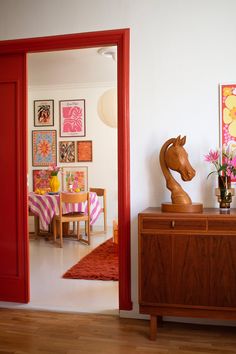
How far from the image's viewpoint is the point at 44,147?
7395 mm

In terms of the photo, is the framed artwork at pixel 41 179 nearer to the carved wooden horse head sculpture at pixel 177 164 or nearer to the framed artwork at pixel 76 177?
the framed artwork at pixel 76 177

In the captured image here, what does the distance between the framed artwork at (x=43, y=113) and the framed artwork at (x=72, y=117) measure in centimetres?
21

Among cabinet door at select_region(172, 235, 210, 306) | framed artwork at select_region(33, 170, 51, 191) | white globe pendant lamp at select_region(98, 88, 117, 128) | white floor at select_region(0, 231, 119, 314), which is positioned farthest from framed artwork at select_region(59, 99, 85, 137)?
cabinet door at select_region(172, 235, 210, 306)

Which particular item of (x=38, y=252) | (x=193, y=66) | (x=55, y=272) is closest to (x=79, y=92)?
(x=38, y=252)

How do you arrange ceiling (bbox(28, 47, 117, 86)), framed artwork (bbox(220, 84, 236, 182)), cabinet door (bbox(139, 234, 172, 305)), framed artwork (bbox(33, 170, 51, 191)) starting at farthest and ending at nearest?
1. framed artwork (bbox(33, 170, 51, 191))
2. ceiling (bbox(28, 47, 117, 86))
3. framed artwork (bbox(220, 84, 236, 182))
4. cabinet door (bbox(139, 234, 172, 305))

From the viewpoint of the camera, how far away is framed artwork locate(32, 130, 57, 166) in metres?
7.36

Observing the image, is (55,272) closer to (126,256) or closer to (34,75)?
(126,256)

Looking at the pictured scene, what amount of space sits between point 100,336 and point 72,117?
5.21m

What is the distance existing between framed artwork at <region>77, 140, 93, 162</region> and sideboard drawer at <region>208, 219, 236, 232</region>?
4898 millimetres

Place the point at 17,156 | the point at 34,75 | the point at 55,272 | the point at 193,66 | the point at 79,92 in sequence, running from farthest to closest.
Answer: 1. the point at 79,92
2. the point at 34,75
3. the point at 55,272
4. the point at 17,156
5. the point at 193,66

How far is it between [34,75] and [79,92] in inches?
41.4

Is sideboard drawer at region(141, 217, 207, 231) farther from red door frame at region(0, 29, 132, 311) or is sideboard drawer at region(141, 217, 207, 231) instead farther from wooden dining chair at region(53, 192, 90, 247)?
wooden dining chair at region(53, 192, 90, 247)

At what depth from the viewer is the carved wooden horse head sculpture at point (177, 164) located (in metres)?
2.72

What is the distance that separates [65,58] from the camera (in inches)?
213
